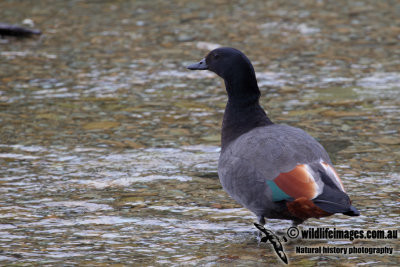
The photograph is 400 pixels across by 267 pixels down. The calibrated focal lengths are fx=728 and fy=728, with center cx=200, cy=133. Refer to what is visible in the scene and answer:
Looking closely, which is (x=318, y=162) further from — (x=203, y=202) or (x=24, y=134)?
(x=24, y=134)

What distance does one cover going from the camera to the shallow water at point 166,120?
569cm

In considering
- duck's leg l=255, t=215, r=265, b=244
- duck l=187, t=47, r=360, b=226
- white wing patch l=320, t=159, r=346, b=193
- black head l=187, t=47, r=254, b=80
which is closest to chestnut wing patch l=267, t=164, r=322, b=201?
duck l=187, t=47, r=360, b=226

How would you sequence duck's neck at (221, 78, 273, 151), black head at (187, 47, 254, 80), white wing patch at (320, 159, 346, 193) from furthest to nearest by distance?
black head at (187, 47, 254, 80) → duck's neck at (221, 78, 273, 151) → white wing patch at (320, 159, 346, 193)

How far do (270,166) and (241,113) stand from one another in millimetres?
1154

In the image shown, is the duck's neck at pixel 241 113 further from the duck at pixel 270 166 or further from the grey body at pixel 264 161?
the grey body at pixel 264 161

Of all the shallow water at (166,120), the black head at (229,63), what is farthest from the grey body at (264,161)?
the black head at (229,63)

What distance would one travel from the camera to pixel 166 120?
→ 30.4 feet

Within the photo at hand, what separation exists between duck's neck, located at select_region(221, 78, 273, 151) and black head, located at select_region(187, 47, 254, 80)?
10cm

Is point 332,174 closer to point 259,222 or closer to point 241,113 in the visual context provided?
point 259,222

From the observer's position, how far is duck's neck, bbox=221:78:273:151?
20.6 feet

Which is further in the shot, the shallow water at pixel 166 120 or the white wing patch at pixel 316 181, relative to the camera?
the shallow water at pixel 166 120

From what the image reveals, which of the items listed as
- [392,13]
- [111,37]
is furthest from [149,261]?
[392,13]

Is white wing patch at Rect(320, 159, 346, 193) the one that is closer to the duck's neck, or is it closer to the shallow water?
the shallow water

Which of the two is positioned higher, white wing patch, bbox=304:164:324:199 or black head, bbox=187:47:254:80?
black head, bbox=187:47:254:80
